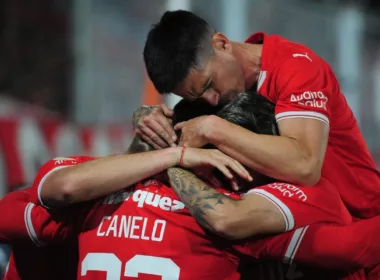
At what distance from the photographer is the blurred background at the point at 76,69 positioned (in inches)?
261

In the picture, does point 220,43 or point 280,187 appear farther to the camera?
point 220,43

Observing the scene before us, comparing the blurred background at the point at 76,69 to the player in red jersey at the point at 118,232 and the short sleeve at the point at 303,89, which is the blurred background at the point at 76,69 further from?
the short sleeve at the point at 303,89

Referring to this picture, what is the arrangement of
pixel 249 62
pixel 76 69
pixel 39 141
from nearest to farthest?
pixel 249 62 → pixel 39 141 → pixel 76 69

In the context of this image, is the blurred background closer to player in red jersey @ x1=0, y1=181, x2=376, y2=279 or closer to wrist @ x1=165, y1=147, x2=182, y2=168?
player in red jersey @ x1=0, y1=181, x2=376, y2=279

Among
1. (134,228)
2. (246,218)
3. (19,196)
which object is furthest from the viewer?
(19,196)

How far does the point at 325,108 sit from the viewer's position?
8.84 feet

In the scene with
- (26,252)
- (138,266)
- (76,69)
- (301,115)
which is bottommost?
(76,69)

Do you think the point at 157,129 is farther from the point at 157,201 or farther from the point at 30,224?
the point at 30,224

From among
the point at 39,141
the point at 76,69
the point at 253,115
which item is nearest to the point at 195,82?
the point at 253,115

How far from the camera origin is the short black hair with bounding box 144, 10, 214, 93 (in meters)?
2.79

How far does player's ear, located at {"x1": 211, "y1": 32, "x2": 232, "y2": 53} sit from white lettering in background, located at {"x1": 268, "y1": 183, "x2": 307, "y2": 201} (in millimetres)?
664

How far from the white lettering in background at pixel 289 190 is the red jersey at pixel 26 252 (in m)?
0.76

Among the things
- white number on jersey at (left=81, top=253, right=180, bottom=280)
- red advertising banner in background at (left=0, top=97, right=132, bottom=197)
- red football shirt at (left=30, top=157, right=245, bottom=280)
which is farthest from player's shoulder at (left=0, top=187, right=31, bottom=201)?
red advertising banner in background at (left=0, top=97, right=132, bottom=197)

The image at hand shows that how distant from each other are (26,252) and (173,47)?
90cm
